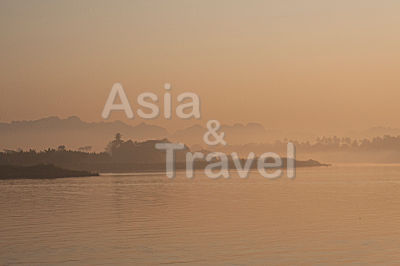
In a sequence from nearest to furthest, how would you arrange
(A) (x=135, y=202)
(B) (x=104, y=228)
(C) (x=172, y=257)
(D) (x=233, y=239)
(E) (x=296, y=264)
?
(E) (x=296, y=264) → (C) (x=172, y=257) → (D) (x=233, y=239) → (B) (x=104, y=228) → (A) (x=135, y=202)

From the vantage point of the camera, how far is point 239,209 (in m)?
46.7

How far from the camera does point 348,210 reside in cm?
4531

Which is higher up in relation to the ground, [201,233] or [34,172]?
[201,233]

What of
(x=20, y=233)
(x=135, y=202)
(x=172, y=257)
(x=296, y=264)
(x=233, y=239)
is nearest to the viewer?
(x=296, y=264)

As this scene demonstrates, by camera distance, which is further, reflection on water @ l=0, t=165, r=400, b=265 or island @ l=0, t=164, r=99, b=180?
island @ l=0, t=164, r=99, b=180

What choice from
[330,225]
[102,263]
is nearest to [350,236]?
[330,225]

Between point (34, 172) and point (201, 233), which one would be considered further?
point (34, 172)

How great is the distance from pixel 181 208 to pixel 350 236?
1938 centimetres

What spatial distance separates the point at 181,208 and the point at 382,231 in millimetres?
19124

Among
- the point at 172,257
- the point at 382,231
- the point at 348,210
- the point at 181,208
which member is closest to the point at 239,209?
the point at 181,208

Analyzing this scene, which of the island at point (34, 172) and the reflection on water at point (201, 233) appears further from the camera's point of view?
the island at point (34, 172)

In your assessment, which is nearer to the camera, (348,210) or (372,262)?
(372,262)

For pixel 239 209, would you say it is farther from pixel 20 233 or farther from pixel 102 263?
pixel 102 263

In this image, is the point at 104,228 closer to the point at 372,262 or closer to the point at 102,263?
the point at 102,263
